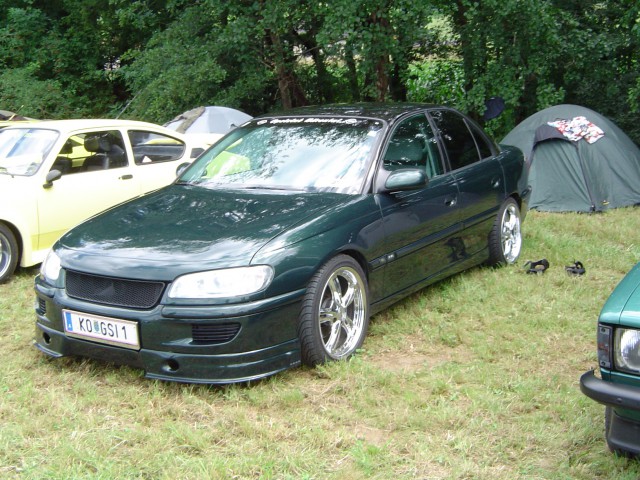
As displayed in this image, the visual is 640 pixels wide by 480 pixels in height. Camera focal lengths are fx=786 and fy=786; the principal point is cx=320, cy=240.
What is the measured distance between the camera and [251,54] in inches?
538

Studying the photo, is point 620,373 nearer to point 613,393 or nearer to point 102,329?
point 613,393

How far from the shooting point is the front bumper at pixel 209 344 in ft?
13.5

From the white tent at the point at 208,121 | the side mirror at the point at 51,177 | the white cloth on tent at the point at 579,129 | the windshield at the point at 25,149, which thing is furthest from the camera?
the white tent at the point at 208,121

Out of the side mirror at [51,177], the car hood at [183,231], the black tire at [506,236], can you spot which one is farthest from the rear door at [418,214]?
the side mirror at [51,177]

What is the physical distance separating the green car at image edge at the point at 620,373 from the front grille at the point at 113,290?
224 cm

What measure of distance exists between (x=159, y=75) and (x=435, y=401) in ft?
36.4

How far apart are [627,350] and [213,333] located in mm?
2064

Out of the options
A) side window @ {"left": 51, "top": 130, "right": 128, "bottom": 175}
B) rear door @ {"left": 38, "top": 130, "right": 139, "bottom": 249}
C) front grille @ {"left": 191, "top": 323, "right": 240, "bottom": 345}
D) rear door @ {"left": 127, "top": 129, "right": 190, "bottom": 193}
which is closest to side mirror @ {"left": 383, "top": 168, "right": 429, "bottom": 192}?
front grille @ {"left": 191, "top": 323, "right": 240, "bottom": 345}

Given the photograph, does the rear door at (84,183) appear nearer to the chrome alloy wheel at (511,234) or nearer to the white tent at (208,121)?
the chrome alloy wheel at (511,234)

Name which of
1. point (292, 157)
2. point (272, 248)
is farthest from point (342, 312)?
point (292, 157)

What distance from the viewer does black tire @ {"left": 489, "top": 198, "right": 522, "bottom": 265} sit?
666 centimetres

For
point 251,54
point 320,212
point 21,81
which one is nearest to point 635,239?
point 320,212

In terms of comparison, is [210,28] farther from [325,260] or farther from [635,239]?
[325,260]

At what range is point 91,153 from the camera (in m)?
7.52
